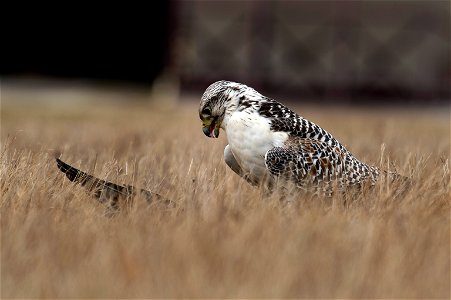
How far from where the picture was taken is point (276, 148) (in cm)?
549

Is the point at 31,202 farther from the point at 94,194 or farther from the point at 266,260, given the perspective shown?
the point at 266,260

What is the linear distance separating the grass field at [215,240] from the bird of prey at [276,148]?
0.19 meters

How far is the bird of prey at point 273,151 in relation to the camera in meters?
5.45

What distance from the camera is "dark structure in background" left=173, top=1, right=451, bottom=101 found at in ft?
66.5

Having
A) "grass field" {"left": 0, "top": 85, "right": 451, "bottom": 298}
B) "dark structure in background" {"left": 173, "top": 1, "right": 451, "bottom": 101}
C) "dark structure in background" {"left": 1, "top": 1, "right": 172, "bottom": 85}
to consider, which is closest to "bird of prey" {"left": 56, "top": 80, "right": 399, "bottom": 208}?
"grass field" {"left": 0, "top": 85, "right": 451, "bottom": 298}

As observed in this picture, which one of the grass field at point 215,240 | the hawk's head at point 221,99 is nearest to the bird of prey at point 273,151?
the hawk's head at point 221,99

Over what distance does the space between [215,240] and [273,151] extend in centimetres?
143

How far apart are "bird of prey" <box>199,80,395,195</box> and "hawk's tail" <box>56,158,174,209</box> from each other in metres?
0.70

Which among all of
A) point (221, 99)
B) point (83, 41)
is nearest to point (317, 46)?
point (83, 41)

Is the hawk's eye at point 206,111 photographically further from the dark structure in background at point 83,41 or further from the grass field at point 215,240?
the dark structure in background at point 83,41

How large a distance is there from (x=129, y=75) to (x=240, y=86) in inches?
740

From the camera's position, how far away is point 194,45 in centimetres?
2041

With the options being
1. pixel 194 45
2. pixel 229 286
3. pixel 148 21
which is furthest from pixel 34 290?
pixel 148 21

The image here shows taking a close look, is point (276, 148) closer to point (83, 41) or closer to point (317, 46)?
point (317, 46)
